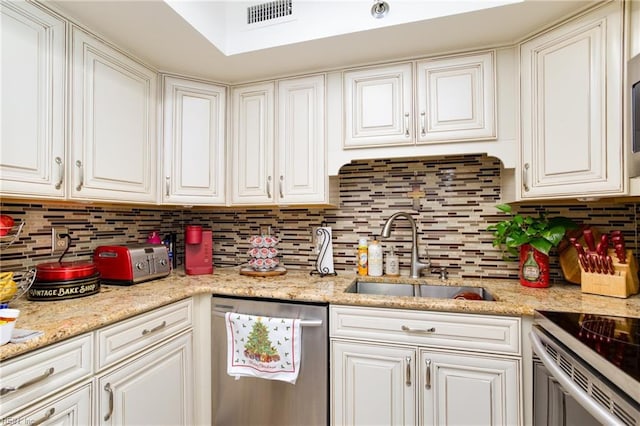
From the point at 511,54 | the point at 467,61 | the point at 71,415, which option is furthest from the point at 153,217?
the point at 511,54

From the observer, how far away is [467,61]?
1.69 meters

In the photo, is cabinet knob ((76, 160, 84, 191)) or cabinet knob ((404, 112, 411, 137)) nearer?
cabinet knob ((76, 160, 84, 191))

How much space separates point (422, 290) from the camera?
1.82 m

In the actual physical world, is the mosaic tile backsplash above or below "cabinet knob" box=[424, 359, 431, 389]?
above

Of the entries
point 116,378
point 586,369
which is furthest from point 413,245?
point 116,378

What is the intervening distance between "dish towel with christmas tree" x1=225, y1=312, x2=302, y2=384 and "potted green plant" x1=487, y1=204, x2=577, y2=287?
3.80ft

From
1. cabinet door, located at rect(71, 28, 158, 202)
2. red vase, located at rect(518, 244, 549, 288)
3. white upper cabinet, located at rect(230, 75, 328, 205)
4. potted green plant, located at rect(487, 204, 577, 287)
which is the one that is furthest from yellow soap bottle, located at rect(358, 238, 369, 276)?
cabinet door, located at rect(71, 28, 158, 202)

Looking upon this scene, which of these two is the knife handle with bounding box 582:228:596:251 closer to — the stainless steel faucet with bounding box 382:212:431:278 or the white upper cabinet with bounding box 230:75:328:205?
the stainless steel faucet with bounding box 382:212:431:278

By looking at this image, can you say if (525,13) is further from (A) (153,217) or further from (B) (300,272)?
(A) (153,217)

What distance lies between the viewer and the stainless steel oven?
739 millimetres

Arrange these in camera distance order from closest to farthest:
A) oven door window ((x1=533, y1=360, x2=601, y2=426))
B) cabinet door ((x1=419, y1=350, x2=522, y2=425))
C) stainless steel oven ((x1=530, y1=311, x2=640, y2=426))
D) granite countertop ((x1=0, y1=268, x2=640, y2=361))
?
1. stainless steel oven ((x1=530, y1=311, x2=640, y2=426))
2. oven door window ((x1=533, y1=360, x2=601, y2=426))
3. granite countertop ((x1=0, y1=268, x2=640, y2=361))
4. cabinet door ((x1=419, y1=350, x2=522, y2=425))

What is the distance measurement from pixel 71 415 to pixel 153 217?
1.38m

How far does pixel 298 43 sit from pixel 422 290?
145cm

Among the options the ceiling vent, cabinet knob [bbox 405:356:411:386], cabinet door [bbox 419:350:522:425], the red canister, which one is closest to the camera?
cabinet door [bbox 419:350:522:425]
